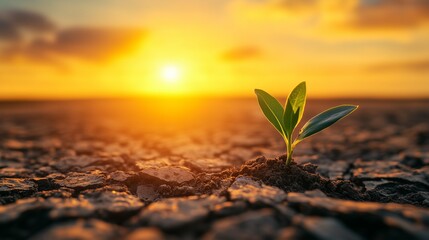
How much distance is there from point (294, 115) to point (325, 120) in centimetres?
15

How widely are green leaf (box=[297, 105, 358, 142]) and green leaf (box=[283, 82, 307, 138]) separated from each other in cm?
6

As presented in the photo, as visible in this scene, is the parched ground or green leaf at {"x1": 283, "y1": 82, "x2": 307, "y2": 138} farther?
green leaf at {"x1": 283, "y1": 82, "x2": 307, "y2": 138}

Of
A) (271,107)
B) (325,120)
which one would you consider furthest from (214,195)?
(325,120)

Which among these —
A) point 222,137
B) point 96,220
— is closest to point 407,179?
point 96,220

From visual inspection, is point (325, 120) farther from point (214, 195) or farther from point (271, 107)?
point (214, 195)

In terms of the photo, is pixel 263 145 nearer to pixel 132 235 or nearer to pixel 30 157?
pixel 30 157

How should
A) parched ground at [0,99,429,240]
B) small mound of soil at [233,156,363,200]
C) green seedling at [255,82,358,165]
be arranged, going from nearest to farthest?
parched ground at [0,99,429,240] → small mound of soil at [233,156,363,200] → green seedling at [255,82,358,165]

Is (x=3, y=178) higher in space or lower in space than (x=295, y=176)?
lower

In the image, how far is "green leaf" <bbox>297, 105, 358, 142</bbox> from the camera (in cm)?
171

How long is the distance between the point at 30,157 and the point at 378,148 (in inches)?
124

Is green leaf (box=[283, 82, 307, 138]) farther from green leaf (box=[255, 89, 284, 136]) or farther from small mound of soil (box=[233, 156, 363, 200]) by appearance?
small mound of soil (box=[233, 156, 363, 200])

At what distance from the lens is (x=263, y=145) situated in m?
3.73

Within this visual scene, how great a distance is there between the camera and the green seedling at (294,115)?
1738mm

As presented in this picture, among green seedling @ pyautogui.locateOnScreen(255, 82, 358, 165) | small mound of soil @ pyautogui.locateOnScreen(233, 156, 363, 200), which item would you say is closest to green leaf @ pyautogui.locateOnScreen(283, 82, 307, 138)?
green seedling @ pyautogui.locateOnScreen(255, 82, 358, 165)
